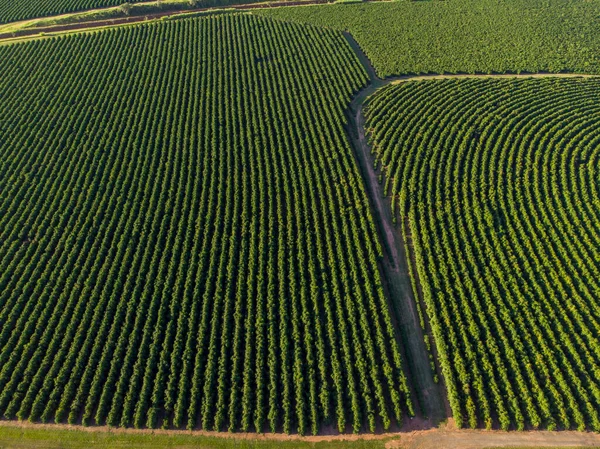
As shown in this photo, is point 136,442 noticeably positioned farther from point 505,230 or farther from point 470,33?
point 470,33

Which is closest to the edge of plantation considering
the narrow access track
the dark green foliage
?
the narrow access track

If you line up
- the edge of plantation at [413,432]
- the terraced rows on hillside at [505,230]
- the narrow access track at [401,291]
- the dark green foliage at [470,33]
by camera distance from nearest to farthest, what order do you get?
the edge of plantation at [413,432]
the narrow access track at [401,291]
the terraced rows on hillside at [505,230]
the dark green foliage at [470,33]

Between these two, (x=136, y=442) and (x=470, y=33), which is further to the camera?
(x=470, y=33)

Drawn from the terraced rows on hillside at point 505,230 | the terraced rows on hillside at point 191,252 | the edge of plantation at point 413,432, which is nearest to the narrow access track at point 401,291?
the edge of plantation at point 413,432

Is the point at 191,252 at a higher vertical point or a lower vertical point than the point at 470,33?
lower

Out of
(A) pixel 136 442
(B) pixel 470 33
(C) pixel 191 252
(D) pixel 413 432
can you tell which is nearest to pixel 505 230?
(D) pixel 413 432

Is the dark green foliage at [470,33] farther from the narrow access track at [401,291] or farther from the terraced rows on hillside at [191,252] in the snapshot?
the narrow access track at [401,291]

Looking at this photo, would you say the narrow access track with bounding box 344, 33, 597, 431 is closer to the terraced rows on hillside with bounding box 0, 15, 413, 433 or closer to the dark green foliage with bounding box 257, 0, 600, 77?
the terraced rows on hillside with bounding box 0, 15, 413, 433
